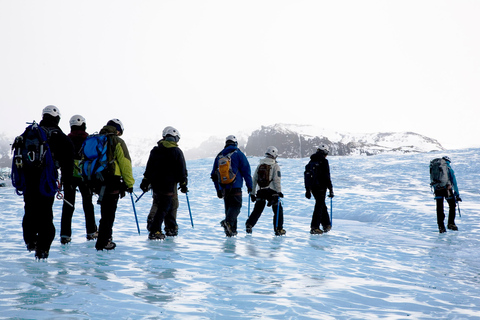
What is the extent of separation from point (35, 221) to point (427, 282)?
17.8 feet

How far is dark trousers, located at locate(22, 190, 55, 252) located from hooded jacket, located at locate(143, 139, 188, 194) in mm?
2253

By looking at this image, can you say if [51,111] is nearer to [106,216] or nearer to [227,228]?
[106,216]

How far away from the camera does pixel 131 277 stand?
4938 millimetres

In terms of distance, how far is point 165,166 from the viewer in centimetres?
763

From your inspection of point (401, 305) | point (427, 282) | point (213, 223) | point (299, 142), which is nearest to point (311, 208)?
point (213, 223)

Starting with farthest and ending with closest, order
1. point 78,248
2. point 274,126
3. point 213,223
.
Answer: point 274,126
point 213,223
point 78,248

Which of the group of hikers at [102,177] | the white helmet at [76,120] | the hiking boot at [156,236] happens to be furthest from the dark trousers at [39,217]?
the hiking boot at [156,236]

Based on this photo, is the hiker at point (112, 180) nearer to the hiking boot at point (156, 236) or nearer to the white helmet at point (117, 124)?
the white helmet at point (117, 124)

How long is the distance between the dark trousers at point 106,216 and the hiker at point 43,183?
2.70 feet

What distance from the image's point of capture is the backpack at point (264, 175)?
9078mm

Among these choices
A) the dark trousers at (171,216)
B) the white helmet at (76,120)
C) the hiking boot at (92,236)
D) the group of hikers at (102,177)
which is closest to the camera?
the group of hikers at (102,177)

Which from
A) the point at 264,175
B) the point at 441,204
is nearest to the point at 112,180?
the point at 264,175

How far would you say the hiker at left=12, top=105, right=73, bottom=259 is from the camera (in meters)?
5.51

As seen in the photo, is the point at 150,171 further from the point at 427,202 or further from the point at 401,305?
the point at 427,202
